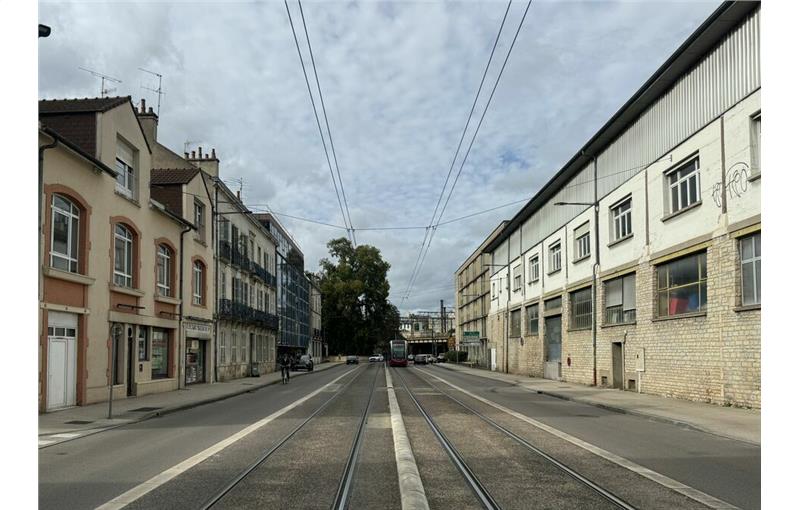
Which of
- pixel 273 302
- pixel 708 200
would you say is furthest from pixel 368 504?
pixel 273 302

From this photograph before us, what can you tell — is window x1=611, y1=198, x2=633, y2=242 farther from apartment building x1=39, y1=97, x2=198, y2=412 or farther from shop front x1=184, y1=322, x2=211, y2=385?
shop front x1=184, y1=322, x2=211, y2=385

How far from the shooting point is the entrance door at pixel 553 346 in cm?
3700

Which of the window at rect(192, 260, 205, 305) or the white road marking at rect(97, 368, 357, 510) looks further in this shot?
the window at rect(192, 260, 205, 305)

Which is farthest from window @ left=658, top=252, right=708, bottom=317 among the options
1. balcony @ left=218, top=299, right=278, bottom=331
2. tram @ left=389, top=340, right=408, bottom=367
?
tram @ left=389, top=340, right=408, bottom=367

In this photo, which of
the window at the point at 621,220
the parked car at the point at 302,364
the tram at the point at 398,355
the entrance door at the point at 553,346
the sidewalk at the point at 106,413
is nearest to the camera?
the sidewalk at the point at 106,413

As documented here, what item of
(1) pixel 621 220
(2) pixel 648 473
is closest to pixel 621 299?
(1) pixel 621 220

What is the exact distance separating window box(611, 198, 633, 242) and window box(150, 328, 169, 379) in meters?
18.6

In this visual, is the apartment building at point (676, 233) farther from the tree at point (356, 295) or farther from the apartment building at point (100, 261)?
the tree at point (356, 295)

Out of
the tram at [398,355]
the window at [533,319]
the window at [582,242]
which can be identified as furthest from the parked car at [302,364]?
the window at [582,242]

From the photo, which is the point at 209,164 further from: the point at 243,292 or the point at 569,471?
the point at 569,471

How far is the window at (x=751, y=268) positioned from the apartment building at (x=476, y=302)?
39039mm

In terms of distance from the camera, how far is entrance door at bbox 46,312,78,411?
1809 cm

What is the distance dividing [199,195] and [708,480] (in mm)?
27756

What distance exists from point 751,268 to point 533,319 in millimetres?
26259
